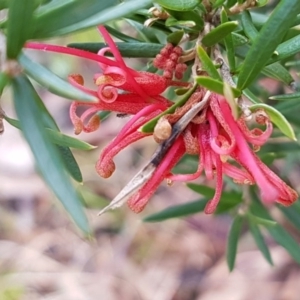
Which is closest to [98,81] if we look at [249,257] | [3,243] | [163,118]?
[163,118]

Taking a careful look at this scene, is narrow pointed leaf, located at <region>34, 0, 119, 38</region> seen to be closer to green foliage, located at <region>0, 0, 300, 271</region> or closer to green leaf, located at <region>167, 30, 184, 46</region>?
green foliage, located at <region>0, 0, 300, 271</region>

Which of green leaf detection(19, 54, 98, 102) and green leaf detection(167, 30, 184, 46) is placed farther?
green leaf detection(167, 30, 184, 46)

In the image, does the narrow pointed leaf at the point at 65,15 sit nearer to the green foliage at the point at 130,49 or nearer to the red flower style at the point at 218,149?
the green foliage at the point at 130,49

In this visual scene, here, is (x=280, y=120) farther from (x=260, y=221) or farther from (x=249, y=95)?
(x=260, y=221)

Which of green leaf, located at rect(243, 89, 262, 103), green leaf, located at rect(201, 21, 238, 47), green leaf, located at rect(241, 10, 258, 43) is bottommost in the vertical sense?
green leaf, located at rect(243, 89, 262, 103)

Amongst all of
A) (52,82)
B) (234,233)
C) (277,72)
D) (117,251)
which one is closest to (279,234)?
(234,233)

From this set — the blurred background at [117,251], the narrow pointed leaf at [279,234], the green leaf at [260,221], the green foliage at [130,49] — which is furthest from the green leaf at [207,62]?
the blurred background at [117,251]

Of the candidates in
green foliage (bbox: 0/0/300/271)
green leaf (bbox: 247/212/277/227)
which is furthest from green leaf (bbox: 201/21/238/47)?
green leaf (bbox: 247/212/277/227)
